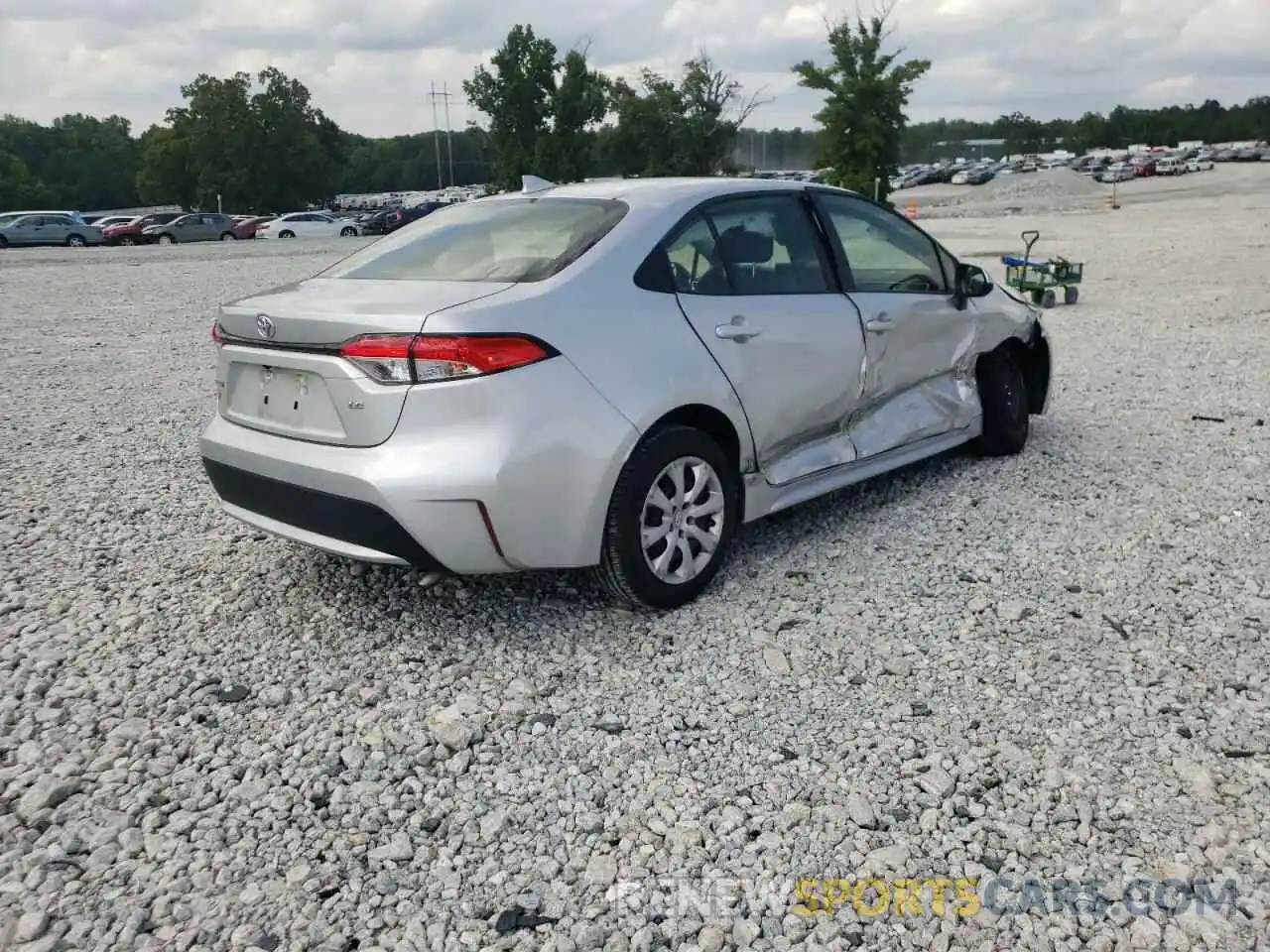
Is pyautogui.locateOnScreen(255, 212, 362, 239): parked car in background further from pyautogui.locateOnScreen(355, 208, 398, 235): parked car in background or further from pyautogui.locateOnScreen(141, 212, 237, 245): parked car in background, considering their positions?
pyautogui.locateOnScreen(141, 212, 237, 245): parked car in background

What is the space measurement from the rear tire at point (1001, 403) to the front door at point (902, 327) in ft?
0.79

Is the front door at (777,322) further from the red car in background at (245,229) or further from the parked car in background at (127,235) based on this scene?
the red car in background at (245,229)

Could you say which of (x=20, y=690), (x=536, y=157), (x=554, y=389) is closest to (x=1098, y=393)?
Answer: (x=554, y=389)

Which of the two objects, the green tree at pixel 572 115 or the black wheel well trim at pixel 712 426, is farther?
the green tree at pixel 572 115

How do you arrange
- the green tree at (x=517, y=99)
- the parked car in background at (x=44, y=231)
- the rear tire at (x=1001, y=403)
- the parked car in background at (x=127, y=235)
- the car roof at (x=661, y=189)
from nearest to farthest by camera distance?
the car roof at (x=661, y=189) → the rear tire at (x=1001, y=403) → the parked car in background at (x=44, y=231) → the parked car in background at (x=127, y=235) → the green tree at (x=517, y=99)

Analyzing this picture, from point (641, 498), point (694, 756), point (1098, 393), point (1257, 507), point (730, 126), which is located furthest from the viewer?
point (730, 126)

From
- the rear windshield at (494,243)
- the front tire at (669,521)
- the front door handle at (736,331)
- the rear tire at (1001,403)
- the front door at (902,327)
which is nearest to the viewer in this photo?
the front tire at (669,521)

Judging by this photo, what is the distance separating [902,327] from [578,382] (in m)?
2.12

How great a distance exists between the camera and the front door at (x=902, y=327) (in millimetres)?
5012

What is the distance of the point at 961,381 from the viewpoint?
5695 mm

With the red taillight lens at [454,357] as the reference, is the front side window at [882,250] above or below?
above

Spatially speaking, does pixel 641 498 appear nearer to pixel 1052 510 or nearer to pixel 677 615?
pixel 677 615

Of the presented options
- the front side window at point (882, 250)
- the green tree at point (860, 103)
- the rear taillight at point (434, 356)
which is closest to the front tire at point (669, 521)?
the rear taillight at point (434, 356)

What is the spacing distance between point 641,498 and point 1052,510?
8.22 ft
